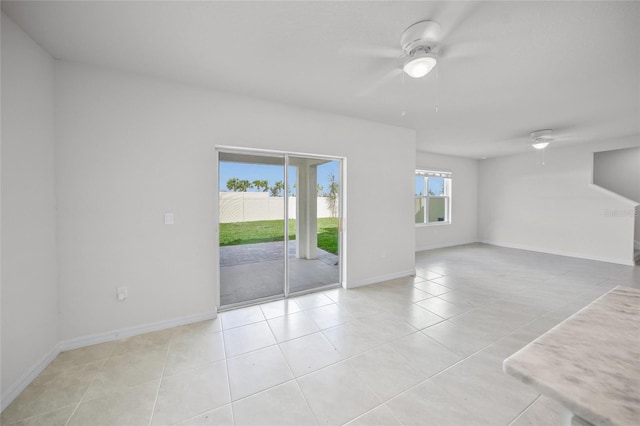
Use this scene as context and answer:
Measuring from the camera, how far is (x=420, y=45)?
1843 mm

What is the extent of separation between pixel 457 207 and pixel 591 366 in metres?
7.43

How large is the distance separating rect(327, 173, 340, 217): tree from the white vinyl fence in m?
0.77

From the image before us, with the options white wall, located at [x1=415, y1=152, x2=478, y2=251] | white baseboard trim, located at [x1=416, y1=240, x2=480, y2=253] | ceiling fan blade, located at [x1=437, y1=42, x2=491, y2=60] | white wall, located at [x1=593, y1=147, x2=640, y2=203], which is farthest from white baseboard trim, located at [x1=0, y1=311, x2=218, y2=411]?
white wall, located at [x1=593, y1=147, x2=640, y2=203]

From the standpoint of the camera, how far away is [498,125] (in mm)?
4090

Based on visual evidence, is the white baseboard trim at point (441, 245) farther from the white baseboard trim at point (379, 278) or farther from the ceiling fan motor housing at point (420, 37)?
the ceiling fan motor housing at point (420, 37)

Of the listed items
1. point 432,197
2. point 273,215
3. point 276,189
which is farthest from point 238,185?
point 432,197

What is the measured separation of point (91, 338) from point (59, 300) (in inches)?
18.3

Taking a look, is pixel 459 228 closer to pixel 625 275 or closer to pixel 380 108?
pixel 625 275

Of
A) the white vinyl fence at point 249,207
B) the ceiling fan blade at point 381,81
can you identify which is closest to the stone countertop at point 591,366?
the ceiling fan blade at point 381,81

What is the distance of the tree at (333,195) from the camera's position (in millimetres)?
3844

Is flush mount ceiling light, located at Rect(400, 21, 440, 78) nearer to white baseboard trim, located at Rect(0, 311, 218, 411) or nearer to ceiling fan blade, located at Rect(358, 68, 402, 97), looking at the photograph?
ceiling fan blade, located at Rect(358, 68, 402, 97)

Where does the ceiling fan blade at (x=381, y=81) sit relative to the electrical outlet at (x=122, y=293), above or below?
above

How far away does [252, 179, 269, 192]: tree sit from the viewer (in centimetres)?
328

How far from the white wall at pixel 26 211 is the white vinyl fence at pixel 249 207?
150 centimetres
